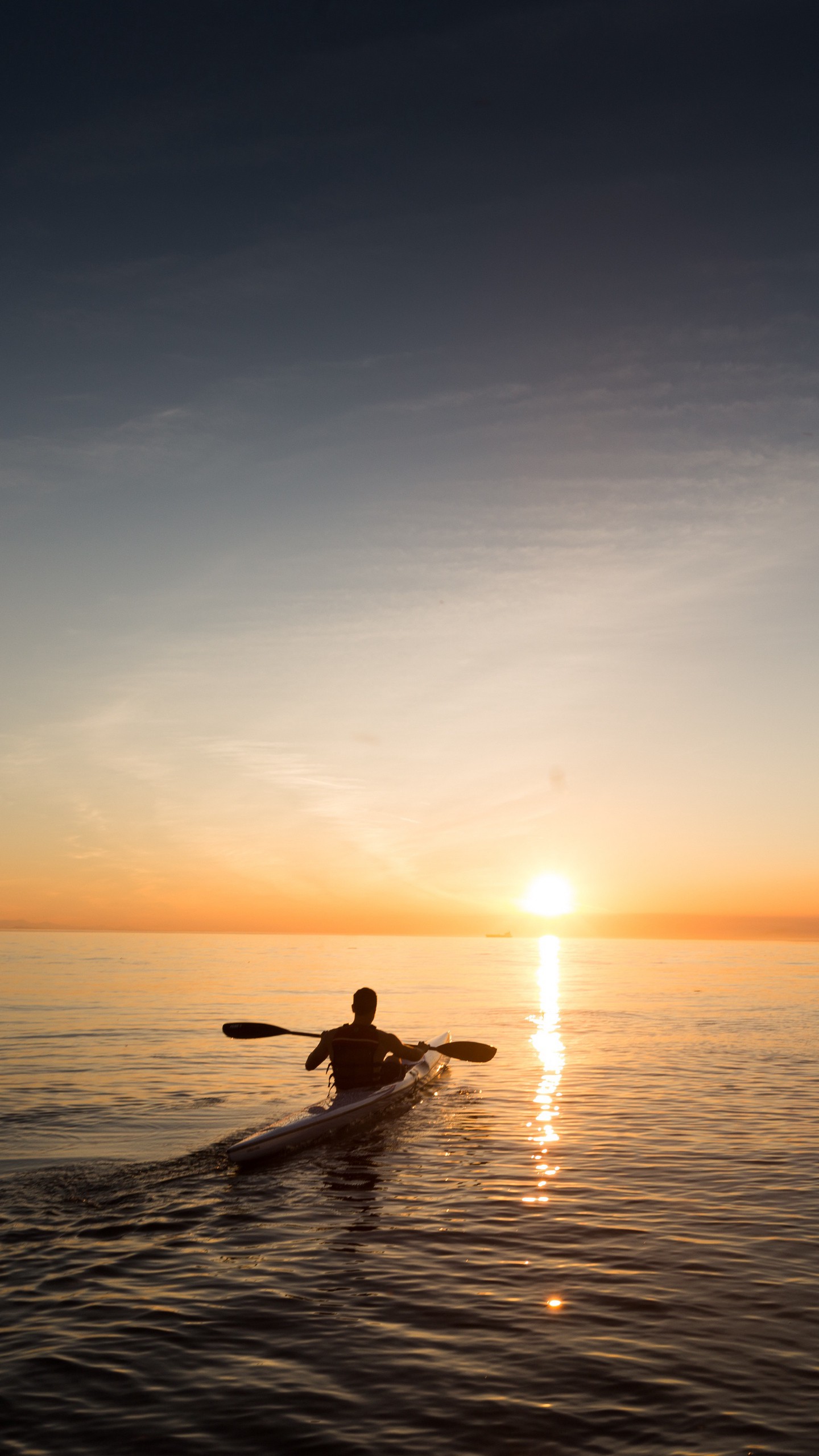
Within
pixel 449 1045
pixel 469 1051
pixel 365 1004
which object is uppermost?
pixel 365 1004

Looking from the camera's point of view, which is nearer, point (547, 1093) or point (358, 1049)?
point (358, 1049)

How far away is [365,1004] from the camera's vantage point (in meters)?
16.8

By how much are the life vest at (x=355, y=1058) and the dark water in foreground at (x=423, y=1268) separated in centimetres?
119

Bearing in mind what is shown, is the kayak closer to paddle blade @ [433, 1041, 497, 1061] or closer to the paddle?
paddle blade @ [433, 1041, 497, 1061]

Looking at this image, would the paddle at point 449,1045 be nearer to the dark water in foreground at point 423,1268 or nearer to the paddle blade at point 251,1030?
the paddle blade at point 251,1030

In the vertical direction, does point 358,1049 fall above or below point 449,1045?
above

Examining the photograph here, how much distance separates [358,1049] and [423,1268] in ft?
26.2

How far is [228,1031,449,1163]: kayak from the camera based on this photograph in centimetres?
1384

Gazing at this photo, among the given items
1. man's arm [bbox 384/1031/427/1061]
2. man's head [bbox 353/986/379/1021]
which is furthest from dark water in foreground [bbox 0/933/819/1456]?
man's head [bbox 353/986/379/1021]

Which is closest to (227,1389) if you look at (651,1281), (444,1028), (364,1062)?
(651,1281)

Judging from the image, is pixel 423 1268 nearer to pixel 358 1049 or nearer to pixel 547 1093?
pixel 358 1049

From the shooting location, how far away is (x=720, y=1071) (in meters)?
24.0

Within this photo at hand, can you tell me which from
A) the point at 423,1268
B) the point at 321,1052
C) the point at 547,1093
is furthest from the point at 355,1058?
the point at 423,1268

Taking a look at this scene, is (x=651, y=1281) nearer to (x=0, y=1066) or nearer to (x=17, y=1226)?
(x=17, y=1226)
